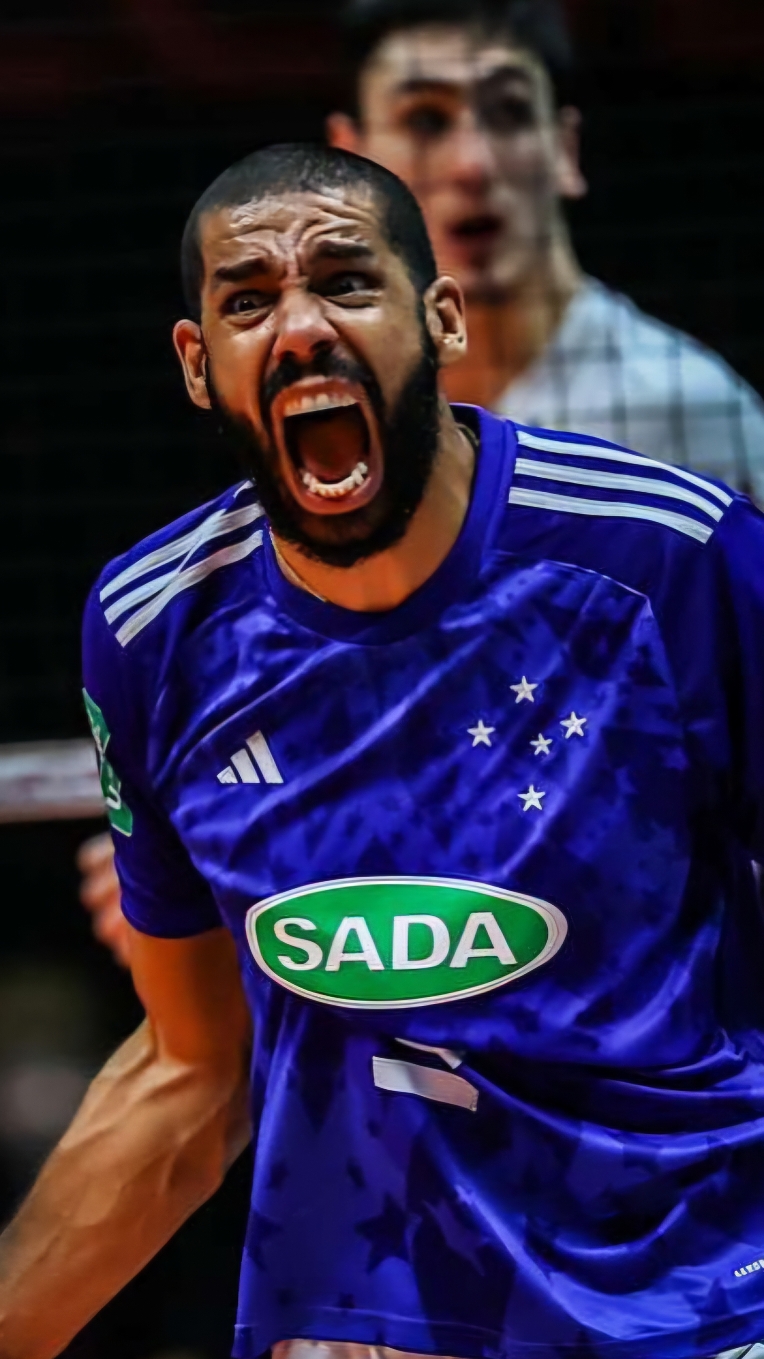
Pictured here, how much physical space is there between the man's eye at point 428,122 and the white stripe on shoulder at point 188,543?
0.36 metres

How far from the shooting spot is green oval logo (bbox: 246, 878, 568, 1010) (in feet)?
3.87

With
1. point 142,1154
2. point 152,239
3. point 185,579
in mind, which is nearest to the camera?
point 185,579

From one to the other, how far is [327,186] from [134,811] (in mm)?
467

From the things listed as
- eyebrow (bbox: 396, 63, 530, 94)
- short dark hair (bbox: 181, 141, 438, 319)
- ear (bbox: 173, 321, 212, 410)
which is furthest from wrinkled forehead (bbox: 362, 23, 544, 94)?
ear (bbox: 173, 321, 212, 410)

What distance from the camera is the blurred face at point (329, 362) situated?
114 centimetres

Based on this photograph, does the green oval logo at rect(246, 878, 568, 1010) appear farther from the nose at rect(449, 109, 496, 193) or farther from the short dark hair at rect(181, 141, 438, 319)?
the nose at rect(449, 109, 496, 193)

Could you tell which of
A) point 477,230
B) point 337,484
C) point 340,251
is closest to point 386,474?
point 337,484

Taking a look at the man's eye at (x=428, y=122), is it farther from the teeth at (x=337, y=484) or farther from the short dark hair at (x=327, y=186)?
the teeth at (x=337, y=484)

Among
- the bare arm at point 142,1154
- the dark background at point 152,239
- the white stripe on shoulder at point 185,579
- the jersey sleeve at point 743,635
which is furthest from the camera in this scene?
the dark background at point 152,239

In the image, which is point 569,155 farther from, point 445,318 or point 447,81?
point 445,318

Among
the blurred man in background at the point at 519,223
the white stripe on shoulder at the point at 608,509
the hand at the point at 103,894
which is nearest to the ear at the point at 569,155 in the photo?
the blurred man in background at the point at 519,223

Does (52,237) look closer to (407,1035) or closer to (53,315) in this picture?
(53,315)

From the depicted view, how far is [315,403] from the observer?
3.77 ft

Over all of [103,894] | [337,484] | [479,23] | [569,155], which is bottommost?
[103,894]
